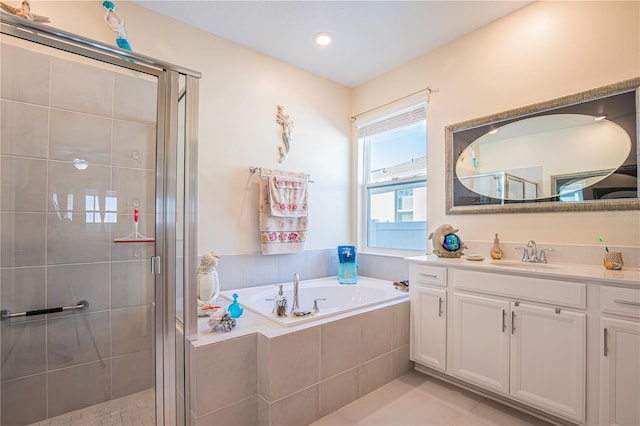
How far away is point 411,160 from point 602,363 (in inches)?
79.9

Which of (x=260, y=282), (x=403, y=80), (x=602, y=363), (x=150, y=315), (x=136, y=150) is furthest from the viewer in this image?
(x=403, y=80)

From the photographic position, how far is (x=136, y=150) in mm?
1970

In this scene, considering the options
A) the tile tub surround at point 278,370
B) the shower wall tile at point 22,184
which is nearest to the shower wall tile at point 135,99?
the shower wall tile at point 22,184

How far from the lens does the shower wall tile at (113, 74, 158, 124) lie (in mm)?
1744

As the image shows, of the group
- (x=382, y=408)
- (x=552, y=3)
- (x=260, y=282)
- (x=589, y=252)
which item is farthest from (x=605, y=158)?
(x=260, y=282)

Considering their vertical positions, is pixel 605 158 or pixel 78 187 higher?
pixel 605 158

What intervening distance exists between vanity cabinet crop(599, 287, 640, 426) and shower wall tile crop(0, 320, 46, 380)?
2989 millimetres

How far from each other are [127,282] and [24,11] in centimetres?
166

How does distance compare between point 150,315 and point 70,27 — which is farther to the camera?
point 70,27

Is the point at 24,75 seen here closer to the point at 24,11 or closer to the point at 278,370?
the point at 24,11

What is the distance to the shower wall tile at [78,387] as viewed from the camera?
1.75 m

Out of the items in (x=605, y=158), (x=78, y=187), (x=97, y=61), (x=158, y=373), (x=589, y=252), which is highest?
(x=97, y=61)

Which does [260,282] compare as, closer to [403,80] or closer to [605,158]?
[403,80]

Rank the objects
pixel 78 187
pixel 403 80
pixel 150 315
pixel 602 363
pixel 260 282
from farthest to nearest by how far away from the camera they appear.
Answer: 1. pixel 403 80
2. pixel 260 282
3. pixel 78 187
4. pixel 150 315
5. pixel 602 363
